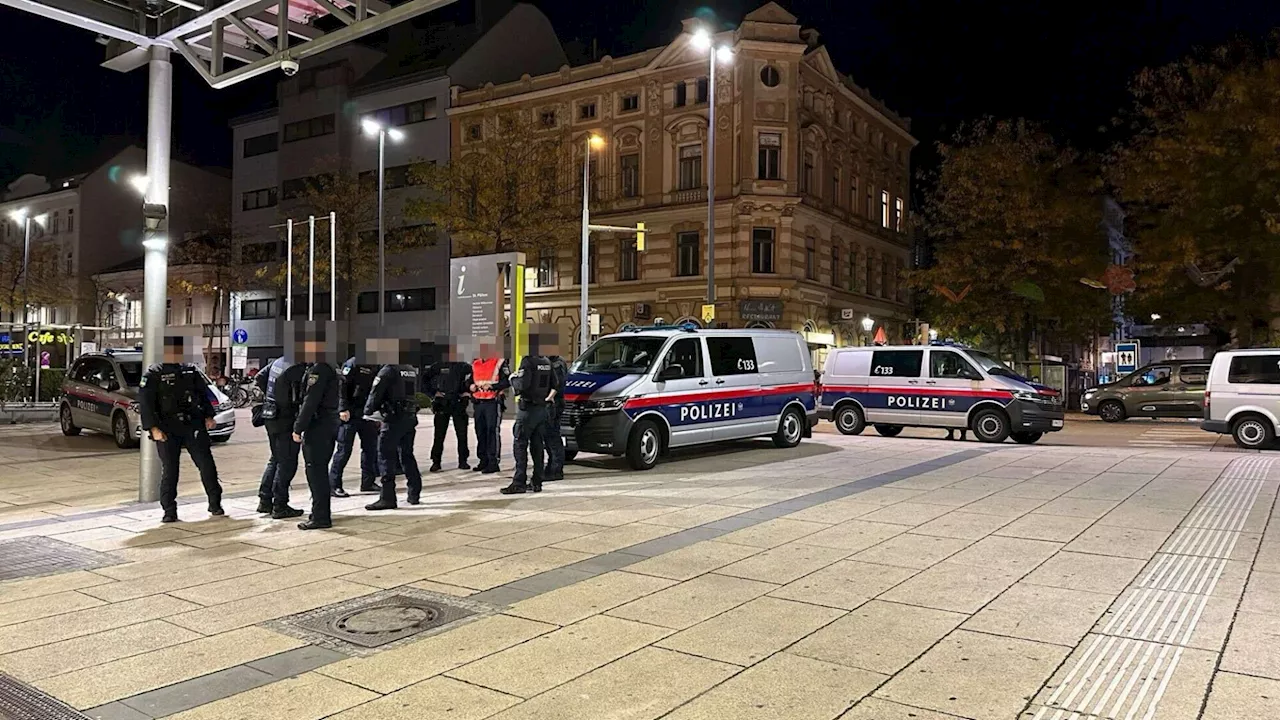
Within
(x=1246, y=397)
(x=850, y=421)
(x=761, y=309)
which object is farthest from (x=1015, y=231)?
(x=850, y=421)

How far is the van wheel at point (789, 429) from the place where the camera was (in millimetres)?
15484

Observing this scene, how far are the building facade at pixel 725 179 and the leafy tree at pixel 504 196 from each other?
10.5 ft

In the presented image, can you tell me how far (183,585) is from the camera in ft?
20.7

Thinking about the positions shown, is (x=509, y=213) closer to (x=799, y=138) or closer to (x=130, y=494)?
(x=799, y=138)

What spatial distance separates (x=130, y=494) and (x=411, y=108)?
37.2 m

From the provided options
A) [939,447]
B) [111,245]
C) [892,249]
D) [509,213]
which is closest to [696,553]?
[939,447]

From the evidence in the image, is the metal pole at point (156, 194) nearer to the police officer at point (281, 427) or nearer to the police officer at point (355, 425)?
the police officer at point (281, 427)

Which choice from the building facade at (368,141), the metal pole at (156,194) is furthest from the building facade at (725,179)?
A: the metal pole at (156,194)

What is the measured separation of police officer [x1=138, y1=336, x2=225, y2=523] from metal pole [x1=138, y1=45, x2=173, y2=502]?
A: 1.18 meters

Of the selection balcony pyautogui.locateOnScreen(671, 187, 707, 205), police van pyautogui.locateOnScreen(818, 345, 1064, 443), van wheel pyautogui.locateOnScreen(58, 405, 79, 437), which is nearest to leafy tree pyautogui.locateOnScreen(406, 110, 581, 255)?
balcony pyautogui.locateOnScreen(671, 187, 707, 205)

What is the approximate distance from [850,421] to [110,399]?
14.3m

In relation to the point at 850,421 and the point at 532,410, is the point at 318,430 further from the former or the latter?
the point at 850,421

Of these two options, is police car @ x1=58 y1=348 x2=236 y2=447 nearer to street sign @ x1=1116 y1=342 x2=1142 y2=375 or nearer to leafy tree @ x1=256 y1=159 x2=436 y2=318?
leafy tree @ x1=256 y1=159 x2=436 y2=318

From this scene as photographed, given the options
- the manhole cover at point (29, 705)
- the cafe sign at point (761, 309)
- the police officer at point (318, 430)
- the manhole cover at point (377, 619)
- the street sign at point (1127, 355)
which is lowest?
the manhole cover at point (29, 705)
